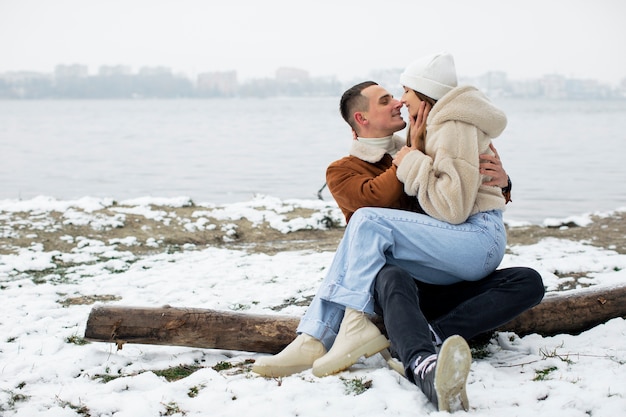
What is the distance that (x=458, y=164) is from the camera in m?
3.58

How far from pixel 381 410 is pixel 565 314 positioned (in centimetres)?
176

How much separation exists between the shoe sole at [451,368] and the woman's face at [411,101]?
1475 mm

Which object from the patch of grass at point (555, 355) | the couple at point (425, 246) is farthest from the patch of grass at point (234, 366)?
the patch of grass at point (555, 355)

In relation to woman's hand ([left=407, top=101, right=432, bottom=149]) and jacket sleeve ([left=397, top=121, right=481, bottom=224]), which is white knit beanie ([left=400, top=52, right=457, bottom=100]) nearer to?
woman's hand ([left=407, top=101, right=432, bottom=149])

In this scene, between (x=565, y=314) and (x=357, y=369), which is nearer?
(x=357, y=369)

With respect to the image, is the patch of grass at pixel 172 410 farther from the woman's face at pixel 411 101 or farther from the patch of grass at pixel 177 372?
the woman's face at pixel 411 101

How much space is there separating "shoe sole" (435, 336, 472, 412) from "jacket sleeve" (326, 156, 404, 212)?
1.03 meters

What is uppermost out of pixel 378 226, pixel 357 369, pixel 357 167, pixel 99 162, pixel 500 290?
pixel 357 167

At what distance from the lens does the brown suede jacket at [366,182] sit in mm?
3756

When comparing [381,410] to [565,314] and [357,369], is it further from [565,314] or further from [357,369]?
[565,314]

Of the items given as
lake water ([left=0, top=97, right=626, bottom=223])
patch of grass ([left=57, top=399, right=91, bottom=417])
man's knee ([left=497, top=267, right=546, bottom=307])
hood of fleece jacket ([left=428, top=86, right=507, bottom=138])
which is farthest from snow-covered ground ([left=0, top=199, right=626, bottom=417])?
lake water ([left=0, top=97, right=626, bottom=223])

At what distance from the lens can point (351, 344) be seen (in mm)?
3650

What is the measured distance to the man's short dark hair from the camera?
4070 mm

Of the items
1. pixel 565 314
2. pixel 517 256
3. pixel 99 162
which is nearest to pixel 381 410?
pixel 565 314
